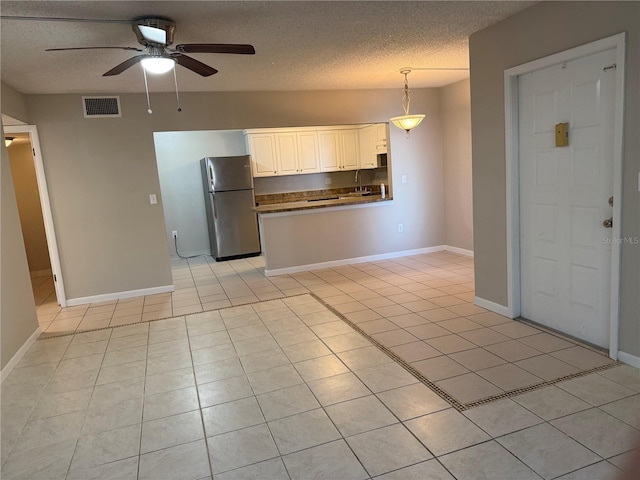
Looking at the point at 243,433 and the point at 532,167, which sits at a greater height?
the point at 532,167

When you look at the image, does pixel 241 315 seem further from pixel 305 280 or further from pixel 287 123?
pixel 287 123

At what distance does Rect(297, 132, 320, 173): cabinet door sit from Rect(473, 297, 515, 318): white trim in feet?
13.3

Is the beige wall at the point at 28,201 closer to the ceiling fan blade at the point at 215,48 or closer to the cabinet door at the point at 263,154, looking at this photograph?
the cabinet door at the point at 263,154

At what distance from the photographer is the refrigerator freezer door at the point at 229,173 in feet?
22.1

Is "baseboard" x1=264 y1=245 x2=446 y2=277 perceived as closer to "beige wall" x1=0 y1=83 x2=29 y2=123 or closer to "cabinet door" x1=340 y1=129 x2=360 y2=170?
"cabinet door" x1=340 y1=129 x2=360 y2=170

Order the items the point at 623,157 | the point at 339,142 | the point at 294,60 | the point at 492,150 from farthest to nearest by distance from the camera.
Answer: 1. the point at 339,142
2. the point at 294,60
3. the point at 492,150
4. the point at 623,157

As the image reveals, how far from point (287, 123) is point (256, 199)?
7.12 ft

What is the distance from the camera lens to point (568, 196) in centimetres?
294

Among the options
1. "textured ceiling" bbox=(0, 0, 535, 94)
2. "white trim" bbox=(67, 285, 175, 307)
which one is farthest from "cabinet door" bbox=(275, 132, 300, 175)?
"white trim" bbox=(67, 285, 175, 307)

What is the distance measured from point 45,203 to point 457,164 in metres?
5.19

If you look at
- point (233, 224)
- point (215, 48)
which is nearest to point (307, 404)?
point (215, 48)

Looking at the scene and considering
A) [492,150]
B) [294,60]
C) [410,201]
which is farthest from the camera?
[410,201]

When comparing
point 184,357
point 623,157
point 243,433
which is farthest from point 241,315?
point 623,157

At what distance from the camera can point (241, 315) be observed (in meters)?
4.08
